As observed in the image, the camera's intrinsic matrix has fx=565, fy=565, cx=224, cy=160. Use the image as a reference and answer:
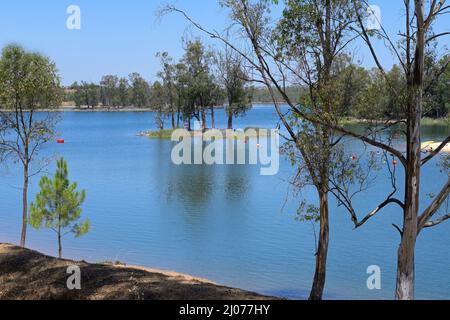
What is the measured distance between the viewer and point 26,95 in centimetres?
1580

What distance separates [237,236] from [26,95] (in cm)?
790

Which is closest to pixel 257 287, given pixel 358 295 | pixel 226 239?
pixel 358 295

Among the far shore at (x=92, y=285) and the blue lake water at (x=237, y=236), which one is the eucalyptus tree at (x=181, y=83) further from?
the far shore at (x=92, y=285)

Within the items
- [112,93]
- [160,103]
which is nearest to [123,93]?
[112,93]

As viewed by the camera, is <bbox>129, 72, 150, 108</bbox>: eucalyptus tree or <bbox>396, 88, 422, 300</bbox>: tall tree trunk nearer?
<bbox>396, 88, 422, 300</bbox>: tall tree trunk

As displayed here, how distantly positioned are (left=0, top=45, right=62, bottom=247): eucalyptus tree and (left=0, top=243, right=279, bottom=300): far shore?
5.85 meters

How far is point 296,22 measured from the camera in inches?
399

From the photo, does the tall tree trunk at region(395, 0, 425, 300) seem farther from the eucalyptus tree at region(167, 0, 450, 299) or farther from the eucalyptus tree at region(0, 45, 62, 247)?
the eucalyptus tree at region(0, 45, 62, 247)

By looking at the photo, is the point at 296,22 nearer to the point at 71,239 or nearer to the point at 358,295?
the point at 358,295

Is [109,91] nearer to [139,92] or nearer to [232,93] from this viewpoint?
[139,92]

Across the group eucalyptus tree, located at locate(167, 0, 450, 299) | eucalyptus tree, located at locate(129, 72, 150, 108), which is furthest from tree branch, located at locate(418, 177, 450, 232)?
eucalyptus tree, located at locate(129, 72, 150, 108)

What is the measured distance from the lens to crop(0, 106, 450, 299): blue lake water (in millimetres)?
14531

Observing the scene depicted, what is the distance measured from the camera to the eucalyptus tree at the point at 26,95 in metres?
15.4
